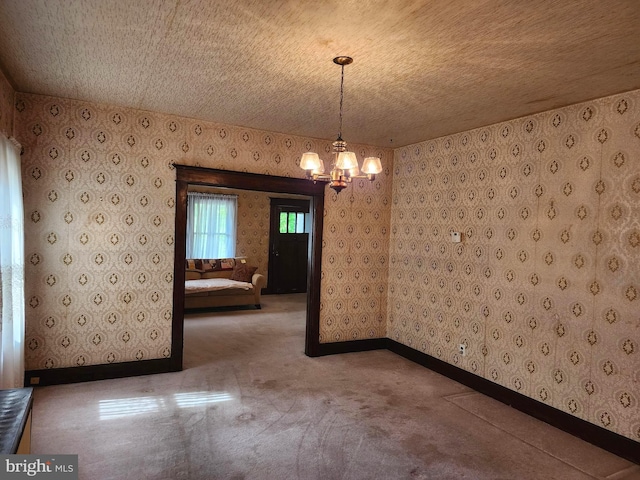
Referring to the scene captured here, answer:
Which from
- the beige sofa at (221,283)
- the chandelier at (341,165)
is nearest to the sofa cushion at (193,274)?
the beige sofa at (221,283)

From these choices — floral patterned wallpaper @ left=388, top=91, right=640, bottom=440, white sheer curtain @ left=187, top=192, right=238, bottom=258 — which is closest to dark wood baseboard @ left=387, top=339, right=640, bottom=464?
floral patterned wallpaper @ left=388, top=91, right=640, bottom=440

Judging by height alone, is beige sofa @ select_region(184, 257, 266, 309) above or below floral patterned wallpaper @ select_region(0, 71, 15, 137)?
below

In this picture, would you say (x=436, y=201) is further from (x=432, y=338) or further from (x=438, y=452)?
(x=438, y=452)

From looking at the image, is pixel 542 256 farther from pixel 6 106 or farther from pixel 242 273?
pixel 242 273

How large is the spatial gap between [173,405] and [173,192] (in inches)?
85.5

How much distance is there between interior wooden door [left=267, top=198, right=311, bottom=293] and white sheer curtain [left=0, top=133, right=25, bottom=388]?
670 centimetres

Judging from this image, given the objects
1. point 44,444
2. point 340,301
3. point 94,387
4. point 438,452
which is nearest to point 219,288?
point 340,301

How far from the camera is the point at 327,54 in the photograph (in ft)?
8.48

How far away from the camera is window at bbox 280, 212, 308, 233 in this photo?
10133 millimetres

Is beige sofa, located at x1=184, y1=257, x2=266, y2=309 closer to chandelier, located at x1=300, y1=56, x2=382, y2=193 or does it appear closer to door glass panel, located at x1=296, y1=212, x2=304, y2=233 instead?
door glass panel, located at x1=296, y1=212, x2=304, y2=233

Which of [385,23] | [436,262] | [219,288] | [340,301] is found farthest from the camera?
[219,288]

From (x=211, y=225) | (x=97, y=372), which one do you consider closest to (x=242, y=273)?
(x=211, y=225)

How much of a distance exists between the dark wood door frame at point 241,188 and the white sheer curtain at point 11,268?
1387 mm

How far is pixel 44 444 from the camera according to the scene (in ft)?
9.12
